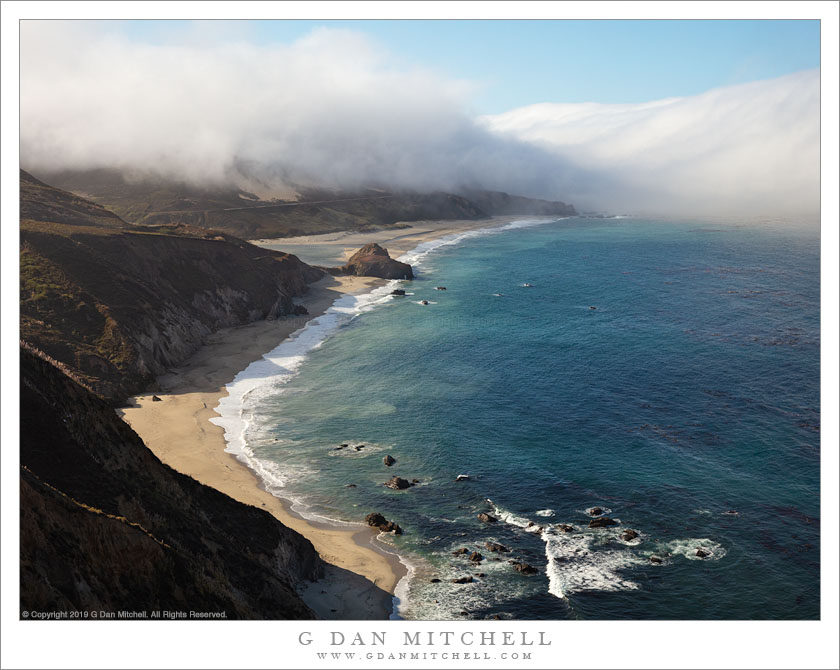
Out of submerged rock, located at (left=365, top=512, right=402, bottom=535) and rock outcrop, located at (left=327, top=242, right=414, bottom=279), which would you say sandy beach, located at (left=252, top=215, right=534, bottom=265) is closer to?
rock outcrop, located at (left=327, top=242, right=414, bottom=279)

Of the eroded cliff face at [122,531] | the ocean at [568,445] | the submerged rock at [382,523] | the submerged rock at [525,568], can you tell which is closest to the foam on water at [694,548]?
the ocean at [568,445]

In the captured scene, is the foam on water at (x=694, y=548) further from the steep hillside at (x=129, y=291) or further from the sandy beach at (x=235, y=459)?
the steep hillside at (x=129, y=291)

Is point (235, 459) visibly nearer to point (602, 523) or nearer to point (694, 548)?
point (602, 523)

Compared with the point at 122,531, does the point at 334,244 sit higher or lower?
higher

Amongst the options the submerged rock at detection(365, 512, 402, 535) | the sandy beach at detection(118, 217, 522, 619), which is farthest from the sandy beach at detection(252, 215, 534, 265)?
the submerged rock at detection(365, 512, 402, 535)

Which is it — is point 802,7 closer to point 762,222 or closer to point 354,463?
point 354,463

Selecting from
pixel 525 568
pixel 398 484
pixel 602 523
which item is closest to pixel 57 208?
pixel 398 484

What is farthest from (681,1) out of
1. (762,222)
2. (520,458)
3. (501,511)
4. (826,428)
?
(762,222)
